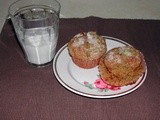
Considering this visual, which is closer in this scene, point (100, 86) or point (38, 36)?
point (100, 86)

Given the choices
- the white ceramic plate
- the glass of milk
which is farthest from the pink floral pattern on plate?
the glass of milk

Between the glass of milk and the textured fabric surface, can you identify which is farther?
the glass of milk

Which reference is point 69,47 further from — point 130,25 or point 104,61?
point 130,25

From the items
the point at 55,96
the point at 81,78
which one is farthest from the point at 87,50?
the point at 55,96

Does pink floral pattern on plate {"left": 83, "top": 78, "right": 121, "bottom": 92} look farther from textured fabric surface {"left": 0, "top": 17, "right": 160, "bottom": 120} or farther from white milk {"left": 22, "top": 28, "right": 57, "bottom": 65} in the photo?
white milk {"left": 22, "top": 28, "right": 57, "bottom": 65}

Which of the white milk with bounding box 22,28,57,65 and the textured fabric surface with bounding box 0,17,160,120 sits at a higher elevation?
the white milk with bounding box 22,28,57,65

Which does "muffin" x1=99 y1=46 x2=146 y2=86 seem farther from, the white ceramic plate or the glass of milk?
the glass of milk

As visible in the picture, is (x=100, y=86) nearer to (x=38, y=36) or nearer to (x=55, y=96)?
(x=55, y=96)
